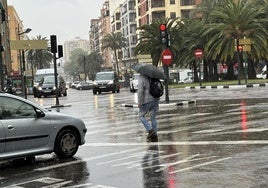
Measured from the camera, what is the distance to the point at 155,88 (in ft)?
38.1

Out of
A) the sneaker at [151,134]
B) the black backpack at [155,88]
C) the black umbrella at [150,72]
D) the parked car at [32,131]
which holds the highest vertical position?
the black umbrella at [150,72]

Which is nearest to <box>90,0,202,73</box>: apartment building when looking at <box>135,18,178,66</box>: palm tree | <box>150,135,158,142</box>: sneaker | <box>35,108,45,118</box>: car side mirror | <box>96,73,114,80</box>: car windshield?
<box>135,18,178,66</box>: palm tree

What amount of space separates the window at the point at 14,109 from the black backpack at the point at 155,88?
3320mm

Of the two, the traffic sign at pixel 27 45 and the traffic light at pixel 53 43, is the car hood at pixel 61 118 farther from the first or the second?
the traffic sign at pixel 27 45

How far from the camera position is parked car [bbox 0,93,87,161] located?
870 centimetres

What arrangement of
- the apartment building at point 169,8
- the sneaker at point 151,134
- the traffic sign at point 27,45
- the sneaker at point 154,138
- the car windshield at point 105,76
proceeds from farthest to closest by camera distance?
the apartment building at point 169,8
the car windshield at point 105,76
the traffic sign at point 27,45
the sneaker at point 151,134
the sneaker at point 154,138

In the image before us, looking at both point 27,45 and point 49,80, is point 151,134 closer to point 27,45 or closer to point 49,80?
point 27,45

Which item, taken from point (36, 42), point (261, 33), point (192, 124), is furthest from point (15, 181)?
point (261, 33)

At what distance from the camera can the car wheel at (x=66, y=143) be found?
9.57m

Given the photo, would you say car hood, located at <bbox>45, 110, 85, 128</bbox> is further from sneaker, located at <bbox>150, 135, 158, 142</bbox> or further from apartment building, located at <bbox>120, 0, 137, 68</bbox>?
apartment building, located at <bbox>120, 0, 137, 68</bbox>

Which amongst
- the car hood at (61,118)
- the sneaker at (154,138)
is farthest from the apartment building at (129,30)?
the car hood at (61,118)

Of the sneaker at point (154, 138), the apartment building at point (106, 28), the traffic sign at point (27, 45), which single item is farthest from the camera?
the apartment building at point (106, 28)

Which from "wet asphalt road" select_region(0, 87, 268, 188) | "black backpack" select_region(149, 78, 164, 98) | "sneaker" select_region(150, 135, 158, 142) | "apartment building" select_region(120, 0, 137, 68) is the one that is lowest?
"wet asphalt road" select_region(0, 87, 268, 188)

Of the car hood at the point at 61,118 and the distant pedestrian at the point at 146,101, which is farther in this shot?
the distant pedestrian at the point at 146,101
